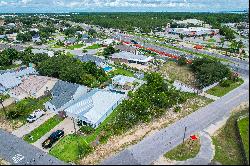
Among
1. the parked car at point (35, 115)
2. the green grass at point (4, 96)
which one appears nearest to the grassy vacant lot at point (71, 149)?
the parked car at point (35, 115)

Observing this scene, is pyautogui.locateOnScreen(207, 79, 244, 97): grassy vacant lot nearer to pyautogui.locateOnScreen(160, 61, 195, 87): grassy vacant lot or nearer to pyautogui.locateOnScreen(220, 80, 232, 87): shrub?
pyautogui.locateOnScreen(220, 80, 232, 87): shrub

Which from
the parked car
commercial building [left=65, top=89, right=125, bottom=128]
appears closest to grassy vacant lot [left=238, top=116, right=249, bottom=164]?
commercial building [left=65, top=89, right=125, bottom=128]

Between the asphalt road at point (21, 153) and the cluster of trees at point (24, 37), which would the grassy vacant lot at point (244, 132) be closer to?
the asphalt road at point (21, 153)

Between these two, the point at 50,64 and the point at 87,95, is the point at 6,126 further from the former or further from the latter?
the point at 50,64

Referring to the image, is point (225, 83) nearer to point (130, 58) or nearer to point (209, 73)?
point (209, 73)

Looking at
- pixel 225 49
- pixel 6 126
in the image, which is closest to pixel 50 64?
pixel 6 126
